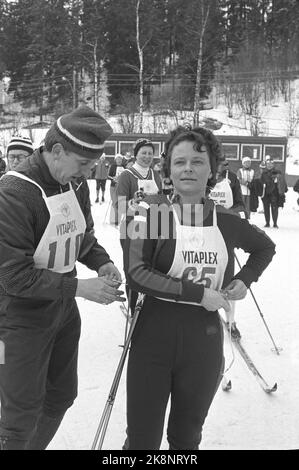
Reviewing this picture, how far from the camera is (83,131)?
1.86 meters

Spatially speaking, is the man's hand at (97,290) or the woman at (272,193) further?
the woman at (272,193)

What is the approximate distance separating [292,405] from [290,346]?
3.61ft

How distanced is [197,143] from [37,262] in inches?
34.0

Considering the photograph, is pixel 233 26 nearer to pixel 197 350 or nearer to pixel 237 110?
→ pixel 237 110

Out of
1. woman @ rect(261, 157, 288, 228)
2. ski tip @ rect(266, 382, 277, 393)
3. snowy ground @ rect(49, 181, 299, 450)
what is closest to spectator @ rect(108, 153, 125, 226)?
woman @ rect(261, 157, 288, 228)

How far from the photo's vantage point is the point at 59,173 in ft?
6.30

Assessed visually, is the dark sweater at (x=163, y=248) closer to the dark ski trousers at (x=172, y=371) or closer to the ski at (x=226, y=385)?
the dark ski trousers at (x=172, y=371)

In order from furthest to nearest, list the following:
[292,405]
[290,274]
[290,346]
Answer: [290,274]
[290,346]
[292,405]

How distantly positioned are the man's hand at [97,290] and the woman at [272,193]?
10420 mm

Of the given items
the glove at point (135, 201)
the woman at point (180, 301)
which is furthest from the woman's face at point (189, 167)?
the glove at point (135, 201)

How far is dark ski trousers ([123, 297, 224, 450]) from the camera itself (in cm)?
200

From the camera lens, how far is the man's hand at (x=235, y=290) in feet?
6.75
